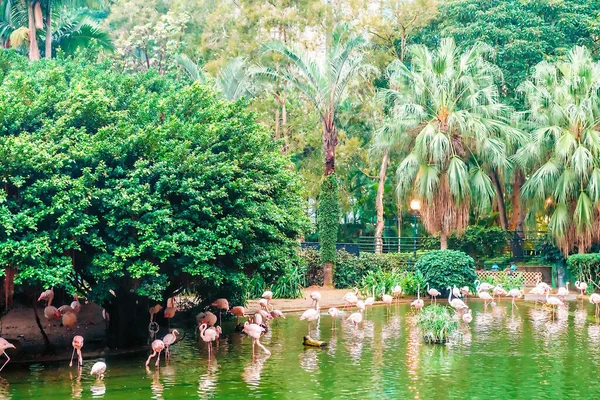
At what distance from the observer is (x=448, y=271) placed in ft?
81.6

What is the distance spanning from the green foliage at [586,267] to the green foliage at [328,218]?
8454 millimetres

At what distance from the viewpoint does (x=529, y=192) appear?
28.0 m

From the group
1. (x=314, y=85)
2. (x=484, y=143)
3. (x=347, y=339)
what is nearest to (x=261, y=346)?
(x=347, y=339)

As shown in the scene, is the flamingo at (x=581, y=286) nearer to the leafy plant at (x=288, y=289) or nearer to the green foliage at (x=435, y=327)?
the leafy plant at (x=288, y=289)

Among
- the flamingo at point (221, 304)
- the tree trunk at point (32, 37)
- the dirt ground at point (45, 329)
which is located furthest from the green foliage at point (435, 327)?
the tree trunk at point (32, 37)

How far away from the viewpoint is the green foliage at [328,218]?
1074 inches

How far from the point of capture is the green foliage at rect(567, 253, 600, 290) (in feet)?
87.6

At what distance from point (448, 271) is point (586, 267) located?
554 cm

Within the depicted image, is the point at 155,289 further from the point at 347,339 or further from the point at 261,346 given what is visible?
the point at 347,339

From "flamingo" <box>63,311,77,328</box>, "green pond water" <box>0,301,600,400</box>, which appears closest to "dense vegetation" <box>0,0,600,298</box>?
"green pond water" <box>0,301,600,400</box>

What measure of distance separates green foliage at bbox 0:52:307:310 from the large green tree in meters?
0.03

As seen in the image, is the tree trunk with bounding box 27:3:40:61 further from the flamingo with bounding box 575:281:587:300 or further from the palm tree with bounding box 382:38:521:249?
the flamingo with bounding box 575:281:587:300

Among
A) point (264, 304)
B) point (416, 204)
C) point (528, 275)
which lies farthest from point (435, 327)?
point (528, 275)

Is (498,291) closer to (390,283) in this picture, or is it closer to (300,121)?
(390,283)
